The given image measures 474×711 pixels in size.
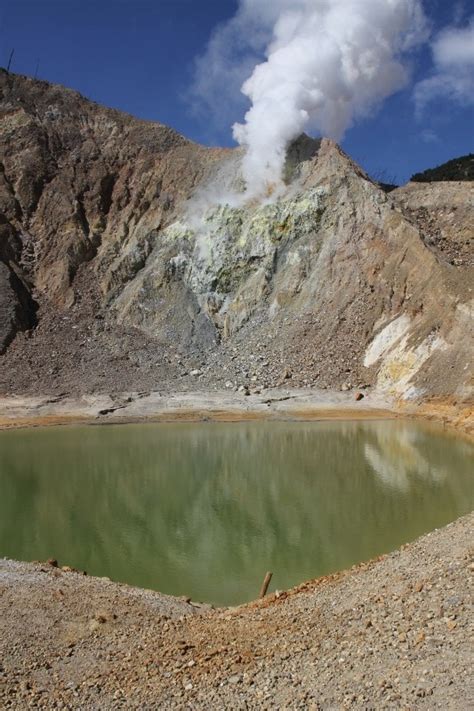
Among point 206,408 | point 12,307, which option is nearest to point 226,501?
point 206,408

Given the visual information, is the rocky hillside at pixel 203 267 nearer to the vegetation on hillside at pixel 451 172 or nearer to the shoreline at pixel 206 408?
the shoreline at pixel 206 408

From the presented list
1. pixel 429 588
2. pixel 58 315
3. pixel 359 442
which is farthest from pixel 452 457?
pixel 58 315

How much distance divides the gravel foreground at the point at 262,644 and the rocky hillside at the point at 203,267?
2668 centimetres

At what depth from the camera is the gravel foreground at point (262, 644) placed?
6176mm

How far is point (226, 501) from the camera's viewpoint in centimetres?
1877

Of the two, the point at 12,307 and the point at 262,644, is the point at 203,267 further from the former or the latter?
the point at 262,644

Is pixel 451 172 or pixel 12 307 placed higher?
pixel 451 172

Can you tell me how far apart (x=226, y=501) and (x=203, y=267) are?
112 ft

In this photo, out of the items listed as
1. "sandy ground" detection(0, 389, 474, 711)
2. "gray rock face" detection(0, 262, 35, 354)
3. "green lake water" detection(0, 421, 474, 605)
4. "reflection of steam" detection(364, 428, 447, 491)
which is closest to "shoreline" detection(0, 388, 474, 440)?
"green lake water" detection(0, 421, 474, 605)

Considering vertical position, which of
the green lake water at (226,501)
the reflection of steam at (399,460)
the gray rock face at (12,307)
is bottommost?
the green lake water at (226,501)

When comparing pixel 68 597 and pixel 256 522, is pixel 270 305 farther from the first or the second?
pixel 68 597

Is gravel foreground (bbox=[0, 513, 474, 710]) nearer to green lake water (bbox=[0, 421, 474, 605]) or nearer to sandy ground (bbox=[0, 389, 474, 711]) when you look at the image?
sandy ground (bbox=[0, 389, 474, 711])

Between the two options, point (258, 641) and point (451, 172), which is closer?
point (258, 641)

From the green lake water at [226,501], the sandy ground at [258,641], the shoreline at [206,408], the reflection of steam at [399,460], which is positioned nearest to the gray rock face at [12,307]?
the shoreline at [206,408]
